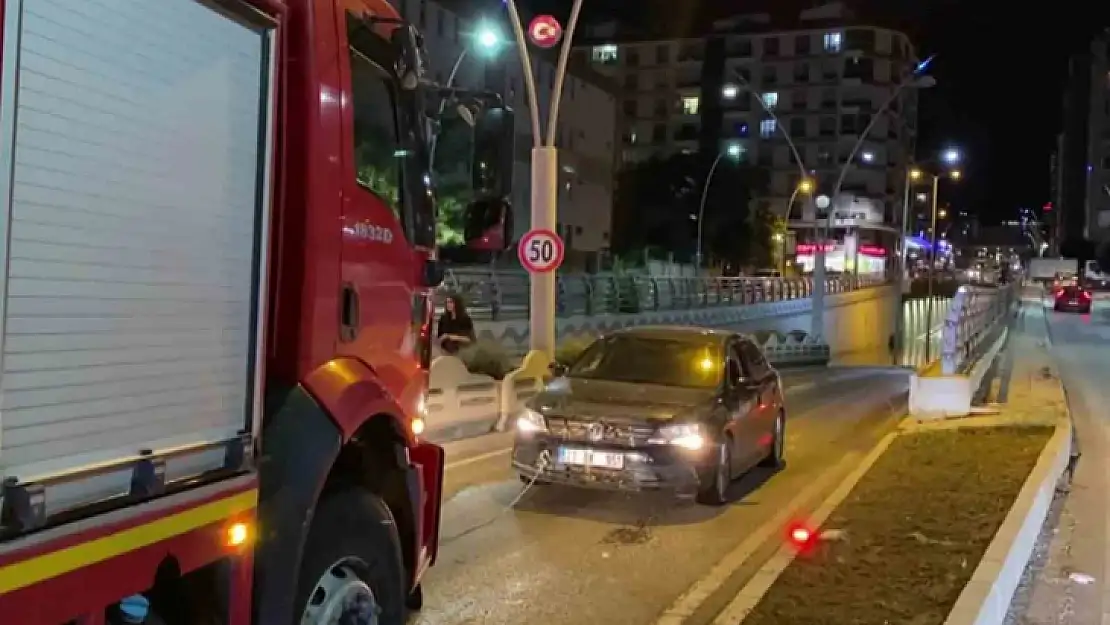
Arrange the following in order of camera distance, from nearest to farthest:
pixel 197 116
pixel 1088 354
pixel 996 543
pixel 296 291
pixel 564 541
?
pixel 197 116
pixel 296 291
pixel 996 543
pixel 564 541
pixel 1088 354

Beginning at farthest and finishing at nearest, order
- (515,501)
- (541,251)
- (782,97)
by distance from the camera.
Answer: (782,97), (541,251), (515,501)

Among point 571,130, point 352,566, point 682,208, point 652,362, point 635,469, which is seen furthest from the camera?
point 682,208

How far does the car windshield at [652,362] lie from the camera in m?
10.6

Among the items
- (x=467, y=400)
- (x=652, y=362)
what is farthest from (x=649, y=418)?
(x=467, y=400)

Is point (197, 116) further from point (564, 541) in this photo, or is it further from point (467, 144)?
point (564, 541)

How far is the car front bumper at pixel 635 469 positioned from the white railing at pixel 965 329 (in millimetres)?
8678

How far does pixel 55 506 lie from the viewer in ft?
9.61

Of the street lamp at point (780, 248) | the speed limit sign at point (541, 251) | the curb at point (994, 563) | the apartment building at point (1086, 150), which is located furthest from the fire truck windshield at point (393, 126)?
the apartment building at point (1086, 150)

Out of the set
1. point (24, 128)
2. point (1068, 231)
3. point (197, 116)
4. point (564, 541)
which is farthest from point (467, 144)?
point (1068, 231)

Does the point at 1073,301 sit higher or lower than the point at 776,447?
higher

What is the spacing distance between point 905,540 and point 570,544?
7.89 feet

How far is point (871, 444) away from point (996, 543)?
27.5 ft

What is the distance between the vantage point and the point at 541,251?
15961mm

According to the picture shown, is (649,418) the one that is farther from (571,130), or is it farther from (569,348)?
(571,130)
